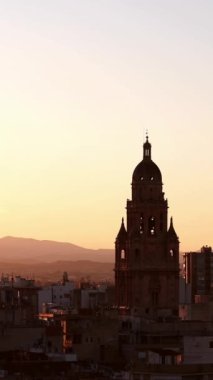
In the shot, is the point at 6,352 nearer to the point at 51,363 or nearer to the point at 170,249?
A: the point at 51,363

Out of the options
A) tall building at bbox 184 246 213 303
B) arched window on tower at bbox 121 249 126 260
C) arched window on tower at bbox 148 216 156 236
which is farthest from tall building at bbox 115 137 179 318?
tall building at bbox 184 246 213 303

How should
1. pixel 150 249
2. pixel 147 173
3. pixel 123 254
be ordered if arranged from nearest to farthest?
pixel 147 173 → pixel 150 249 → pixel 123 254

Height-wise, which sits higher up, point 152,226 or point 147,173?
point 147,173

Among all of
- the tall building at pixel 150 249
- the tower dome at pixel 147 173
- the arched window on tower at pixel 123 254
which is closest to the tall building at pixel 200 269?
the arched window on tower at pixel 123 254

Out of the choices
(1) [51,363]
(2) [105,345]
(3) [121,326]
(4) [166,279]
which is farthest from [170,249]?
(1) [51,363]

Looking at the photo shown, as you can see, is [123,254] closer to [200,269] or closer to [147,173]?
[147,173]

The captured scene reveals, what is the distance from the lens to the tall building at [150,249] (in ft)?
434

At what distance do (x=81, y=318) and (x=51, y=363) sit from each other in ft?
54.8

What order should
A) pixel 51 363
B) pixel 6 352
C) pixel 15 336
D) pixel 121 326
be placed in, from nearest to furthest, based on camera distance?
pixel 51 363 → pixel 6 352 → pixel 15 336 → pixel 121 326

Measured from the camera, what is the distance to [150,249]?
13288cm

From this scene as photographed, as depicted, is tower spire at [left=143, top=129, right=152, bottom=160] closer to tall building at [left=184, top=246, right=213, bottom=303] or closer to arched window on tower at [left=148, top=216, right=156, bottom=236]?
arched window on tower at [left=148, top=216, right=156, bottom=236]

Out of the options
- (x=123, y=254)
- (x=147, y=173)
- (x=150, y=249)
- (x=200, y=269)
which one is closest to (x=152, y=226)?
(x=150, y=249)

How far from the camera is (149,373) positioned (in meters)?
84.9

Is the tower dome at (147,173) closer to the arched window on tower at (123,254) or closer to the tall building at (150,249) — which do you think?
the tall building at (150,249)
